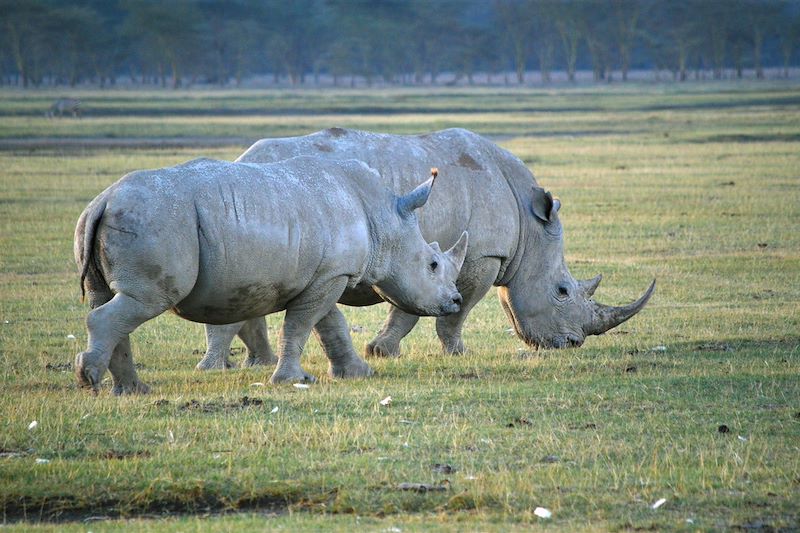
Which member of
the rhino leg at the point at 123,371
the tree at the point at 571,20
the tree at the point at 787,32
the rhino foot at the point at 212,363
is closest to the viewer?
the rhino leg at the point at 123,371

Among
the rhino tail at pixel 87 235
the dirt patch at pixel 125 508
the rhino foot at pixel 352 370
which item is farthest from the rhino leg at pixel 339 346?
the dirt patch at pixel 125 508

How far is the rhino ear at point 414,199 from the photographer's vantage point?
10.7m

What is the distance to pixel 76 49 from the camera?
10912 cm

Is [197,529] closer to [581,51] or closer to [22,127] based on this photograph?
[22,127]

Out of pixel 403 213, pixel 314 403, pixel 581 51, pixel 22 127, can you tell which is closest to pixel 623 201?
pixel 403 213

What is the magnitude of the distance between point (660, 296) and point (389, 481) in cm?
860

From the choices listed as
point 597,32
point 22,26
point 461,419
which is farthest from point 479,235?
point 597,32

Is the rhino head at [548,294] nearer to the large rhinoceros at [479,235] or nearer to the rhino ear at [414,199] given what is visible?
the large rhinoceros at [479,235]

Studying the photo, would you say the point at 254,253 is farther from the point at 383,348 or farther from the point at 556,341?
the point at 556,341

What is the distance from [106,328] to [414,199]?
273 cm

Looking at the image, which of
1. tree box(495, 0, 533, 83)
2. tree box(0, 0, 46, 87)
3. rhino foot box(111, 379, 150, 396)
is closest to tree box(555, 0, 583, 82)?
tree box(495, 0, 533, 83)

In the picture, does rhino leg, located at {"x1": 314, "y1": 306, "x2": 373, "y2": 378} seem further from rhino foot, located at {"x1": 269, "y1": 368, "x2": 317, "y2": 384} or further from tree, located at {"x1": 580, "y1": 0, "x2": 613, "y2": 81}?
tree, located at {"x1": 580, "y1": 0, "x2": 613, "y2": 81}

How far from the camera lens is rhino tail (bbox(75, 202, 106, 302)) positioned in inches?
355

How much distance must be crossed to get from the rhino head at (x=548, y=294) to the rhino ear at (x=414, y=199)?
188cm
